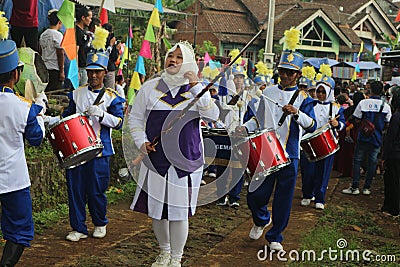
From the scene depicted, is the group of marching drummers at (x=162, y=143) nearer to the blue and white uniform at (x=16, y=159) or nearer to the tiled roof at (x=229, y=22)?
the blue and white uniform at (x=16, y=159)

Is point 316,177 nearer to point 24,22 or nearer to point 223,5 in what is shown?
point 24,22

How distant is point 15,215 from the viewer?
191 inches

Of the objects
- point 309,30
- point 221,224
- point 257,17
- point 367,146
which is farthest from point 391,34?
point 221,224

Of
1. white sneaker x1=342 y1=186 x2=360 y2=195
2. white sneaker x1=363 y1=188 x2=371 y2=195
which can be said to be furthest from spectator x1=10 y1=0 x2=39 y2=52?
white sneaker x1=363 y1=188 x2=371 y2=195

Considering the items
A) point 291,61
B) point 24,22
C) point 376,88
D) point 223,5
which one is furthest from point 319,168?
point 223,5

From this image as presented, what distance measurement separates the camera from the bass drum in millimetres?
6985

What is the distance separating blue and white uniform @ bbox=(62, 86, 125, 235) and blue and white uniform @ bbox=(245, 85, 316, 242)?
4.85ft

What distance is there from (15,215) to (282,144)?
286cm

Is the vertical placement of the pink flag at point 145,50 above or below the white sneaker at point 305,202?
above

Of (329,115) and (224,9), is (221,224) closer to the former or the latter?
(329,115)

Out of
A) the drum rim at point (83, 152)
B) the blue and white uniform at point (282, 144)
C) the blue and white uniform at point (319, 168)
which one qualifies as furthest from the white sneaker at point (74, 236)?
the blue and white uniform at point (319, 168)

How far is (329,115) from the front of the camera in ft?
31.2

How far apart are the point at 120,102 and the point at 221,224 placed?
2.16 meters

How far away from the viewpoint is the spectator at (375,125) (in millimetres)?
10195
